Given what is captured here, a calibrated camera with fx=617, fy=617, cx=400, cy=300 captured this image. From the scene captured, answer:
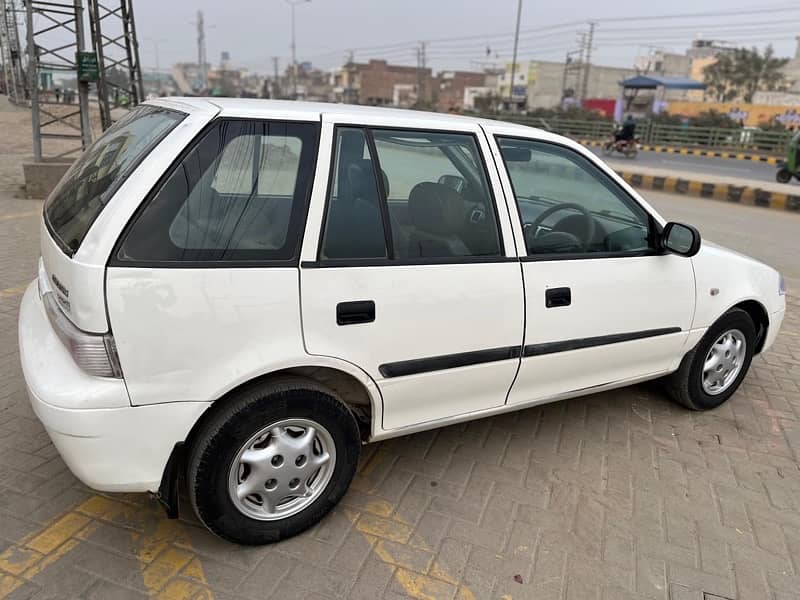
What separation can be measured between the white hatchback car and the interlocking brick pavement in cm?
24

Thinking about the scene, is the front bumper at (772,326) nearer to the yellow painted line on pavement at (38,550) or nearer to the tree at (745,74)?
the yellow painted line on pavement at (38,550)

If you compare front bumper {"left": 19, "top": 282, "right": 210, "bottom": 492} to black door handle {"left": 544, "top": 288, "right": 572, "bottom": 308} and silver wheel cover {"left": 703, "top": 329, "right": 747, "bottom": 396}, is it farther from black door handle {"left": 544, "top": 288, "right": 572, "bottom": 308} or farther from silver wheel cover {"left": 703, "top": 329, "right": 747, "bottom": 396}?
silver wheel cover {"left": 703, "top": 329, "right": 747, "bottom": 396}

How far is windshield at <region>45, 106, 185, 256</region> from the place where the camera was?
2217 millimetres

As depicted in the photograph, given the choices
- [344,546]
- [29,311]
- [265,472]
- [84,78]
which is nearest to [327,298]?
[265,472]

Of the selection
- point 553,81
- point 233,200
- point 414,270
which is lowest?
point 414,270

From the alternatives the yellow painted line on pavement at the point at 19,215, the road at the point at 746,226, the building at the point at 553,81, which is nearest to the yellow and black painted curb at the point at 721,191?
the road at the point at 746,226

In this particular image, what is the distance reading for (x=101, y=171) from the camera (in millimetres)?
2443

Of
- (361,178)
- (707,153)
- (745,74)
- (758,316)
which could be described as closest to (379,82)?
(745,74)

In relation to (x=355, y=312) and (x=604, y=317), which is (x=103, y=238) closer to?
(x=355, y=312)

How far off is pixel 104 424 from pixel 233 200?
0.91 meters

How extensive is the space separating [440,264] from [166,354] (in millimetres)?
1145

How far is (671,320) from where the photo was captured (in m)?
3.36

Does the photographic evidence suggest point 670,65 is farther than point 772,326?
Yes

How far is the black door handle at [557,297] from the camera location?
287 centimetres
